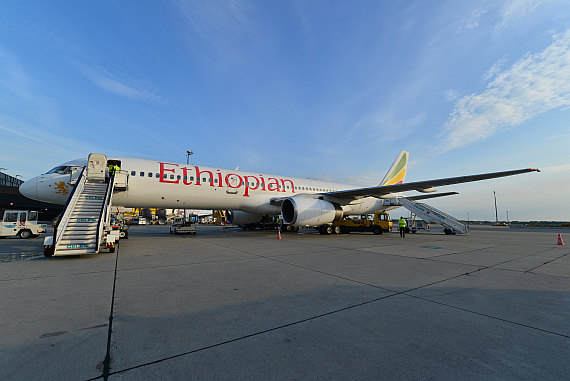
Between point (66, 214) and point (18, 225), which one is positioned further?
point (18, 225)

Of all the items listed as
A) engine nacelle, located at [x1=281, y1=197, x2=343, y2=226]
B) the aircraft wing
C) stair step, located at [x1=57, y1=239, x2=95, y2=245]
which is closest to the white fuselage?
engine nacelle, located at [x1=281, y1=197, x2=343, y2=226]

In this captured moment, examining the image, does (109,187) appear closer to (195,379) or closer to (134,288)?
(134,288)

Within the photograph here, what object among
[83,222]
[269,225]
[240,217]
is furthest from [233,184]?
[269,225]

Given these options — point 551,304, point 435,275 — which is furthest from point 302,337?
point 435,275

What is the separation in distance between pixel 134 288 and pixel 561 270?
895 centimetres

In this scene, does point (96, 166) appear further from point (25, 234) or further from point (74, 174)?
point (25, 234)

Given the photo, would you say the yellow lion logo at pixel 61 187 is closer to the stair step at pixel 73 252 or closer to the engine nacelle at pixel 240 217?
the stair step at pixel 73 252

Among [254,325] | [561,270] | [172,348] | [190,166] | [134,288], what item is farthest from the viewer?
[190,166]

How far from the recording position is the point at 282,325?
2707 millimetres

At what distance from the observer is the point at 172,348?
2.22 meters

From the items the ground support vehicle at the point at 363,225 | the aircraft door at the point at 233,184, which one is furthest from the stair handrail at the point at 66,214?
the ground support vehicle at the point at 363,225

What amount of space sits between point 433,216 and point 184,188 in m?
18.0

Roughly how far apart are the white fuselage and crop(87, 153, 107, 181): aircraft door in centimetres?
→ 81

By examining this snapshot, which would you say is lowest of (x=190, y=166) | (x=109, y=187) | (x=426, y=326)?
(x=426, y=326)
